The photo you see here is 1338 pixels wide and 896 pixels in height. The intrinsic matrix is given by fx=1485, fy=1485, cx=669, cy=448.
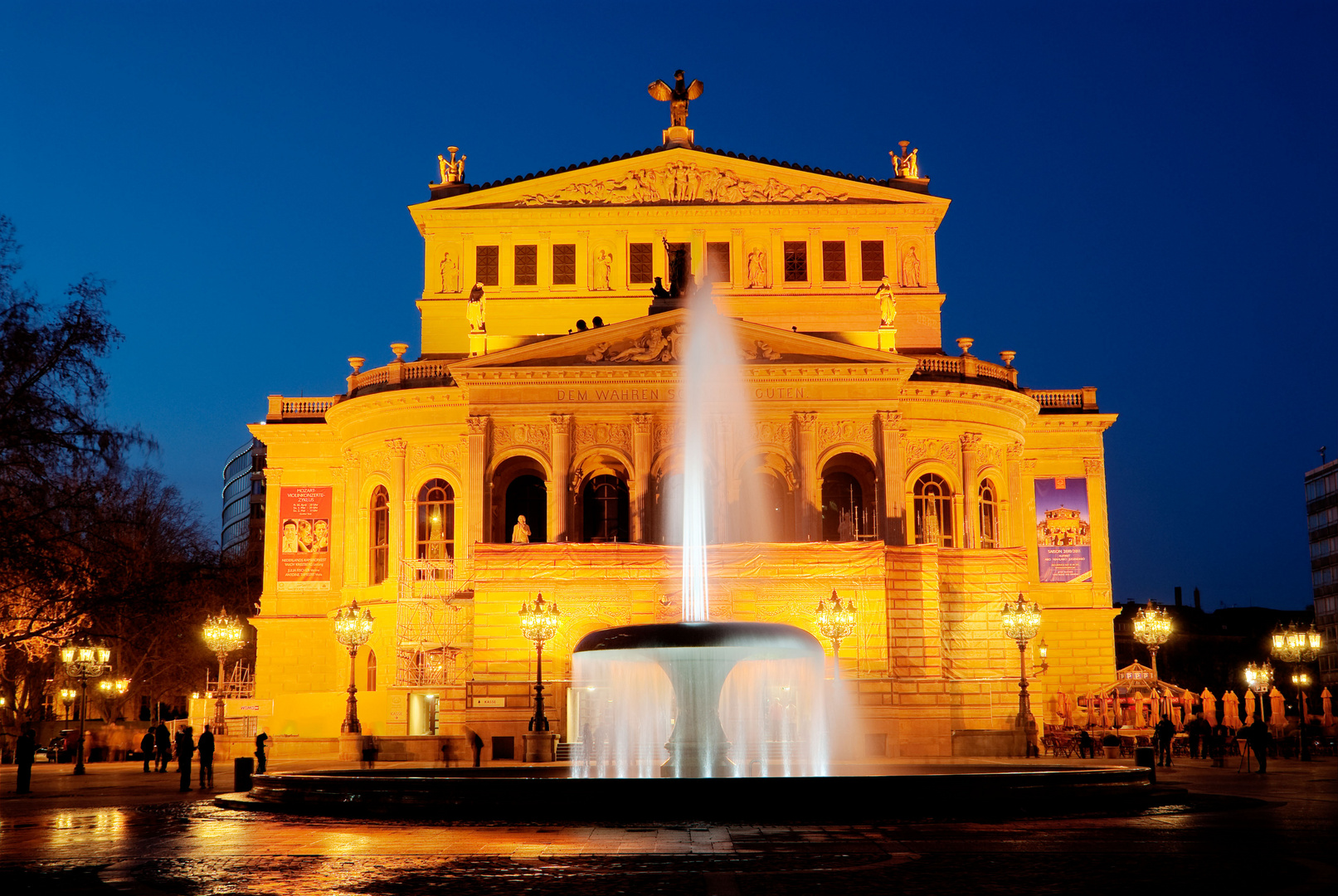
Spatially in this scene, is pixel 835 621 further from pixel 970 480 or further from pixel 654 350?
pixel 970 480

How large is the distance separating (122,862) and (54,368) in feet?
39.2

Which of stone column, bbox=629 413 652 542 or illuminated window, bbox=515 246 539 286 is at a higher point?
A: illuminated window, bbox=515 246 539 286

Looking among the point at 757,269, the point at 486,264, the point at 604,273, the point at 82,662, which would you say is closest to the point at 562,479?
the point at 604,273

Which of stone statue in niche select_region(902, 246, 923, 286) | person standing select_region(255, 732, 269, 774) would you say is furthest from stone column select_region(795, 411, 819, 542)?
person standing select_region(255, 732, 269, 774)

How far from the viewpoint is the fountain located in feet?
67.5

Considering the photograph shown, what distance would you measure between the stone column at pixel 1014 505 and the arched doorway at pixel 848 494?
4.89 meters

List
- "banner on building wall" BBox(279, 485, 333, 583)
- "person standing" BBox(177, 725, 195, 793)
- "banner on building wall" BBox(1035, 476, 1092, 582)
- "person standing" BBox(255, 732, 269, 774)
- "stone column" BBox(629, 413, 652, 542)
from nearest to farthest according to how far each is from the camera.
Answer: "person standing" BBox(177, 725, 195, 793) → "person standing" BBox(255, 732, 269, 774) → "stone column" BBox(629, 413, 652, 542) → "banner on building wall" BBox(1035, 476, 1092, 582) → "banner on building wall" BBox(279, 485, 333, 583)

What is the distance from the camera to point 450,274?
1986 inches

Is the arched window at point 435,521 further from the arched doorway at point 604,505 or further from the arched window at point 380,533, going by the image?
the arched doorway at point 604,505

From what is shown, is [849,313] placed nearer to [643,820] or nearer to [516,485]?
[516,485]

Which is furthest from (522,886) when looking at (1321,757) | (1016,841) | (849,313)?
(849,313)

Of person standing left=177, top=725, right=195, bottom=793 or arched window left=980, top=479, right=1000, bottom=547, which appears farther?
arched window left=980, top=479, right=1000, bottom=547

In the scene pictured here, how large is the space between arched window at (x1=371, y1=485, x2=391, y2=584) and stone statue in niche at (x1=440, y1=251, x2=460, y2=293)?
282 inches

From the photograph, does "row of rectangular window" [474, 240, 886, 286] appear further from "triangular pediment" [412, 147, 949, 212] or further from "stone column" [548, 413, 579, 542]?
"stone column" [548, 413, 579, 542]
